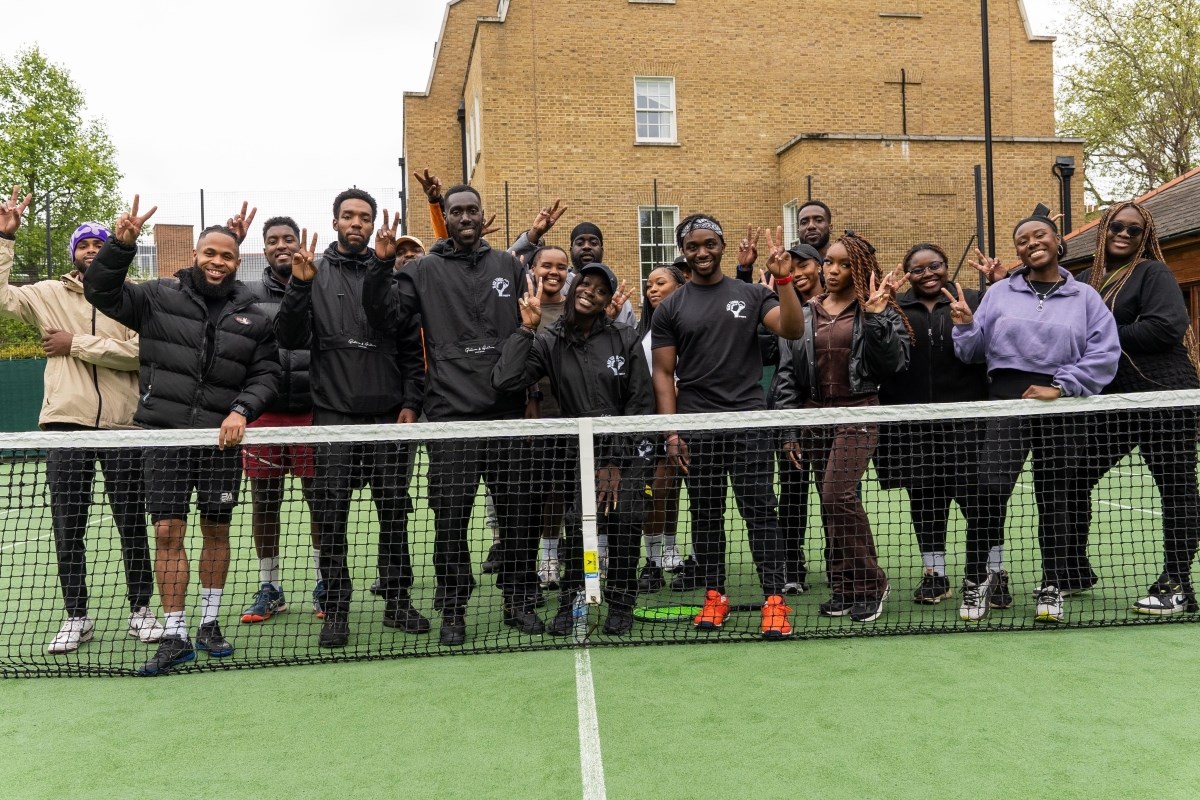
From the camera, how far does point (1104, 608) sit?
5.25 meters

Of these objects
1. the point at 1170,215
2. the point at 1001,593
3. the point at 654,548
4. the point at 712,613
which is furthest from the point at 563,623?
the point at 1170,215

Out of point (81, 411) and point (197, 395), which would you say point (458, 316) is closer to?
point (197, 395)

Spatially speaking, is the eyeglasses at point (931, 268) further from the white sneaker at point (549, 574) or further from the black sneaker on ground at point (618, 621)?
the white sneaker at point (549, 574)

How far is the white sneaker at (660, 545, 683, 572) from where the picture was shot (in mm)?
6364

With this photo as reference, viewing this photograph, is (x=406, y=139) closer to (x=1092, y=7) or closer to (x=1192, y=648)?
(x=1092, y=7)

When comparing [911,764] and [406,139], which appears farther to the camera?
[406,139]

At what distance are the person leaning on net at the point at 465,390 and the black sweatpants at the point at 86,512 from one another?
5.19 ft

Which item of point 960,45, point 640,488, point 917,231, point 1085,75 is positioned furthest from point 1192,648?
point 1085,75

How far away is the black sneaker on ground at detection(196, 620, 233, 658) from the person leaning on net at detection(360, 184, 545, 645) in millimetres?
1123

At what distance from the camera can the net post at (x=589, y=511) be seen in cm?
475

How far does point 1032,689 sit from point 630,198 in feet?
64.8

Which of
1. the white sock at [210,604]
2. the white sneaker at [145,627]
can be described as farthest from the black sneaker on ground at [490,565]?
the white sneaker at [145,627]

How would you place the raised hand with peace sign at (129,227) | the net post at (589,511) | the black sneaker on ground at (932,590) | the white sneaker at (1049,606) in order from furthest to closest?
the black sneaker on ground at (932,590) < the white sneaker at (1049,606) < the net post at (589,511) < the raised hand with peace sign at (129,227)

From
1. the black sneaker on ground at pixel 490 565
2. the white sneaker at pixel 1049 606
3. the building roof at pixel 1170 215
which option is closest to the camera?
the white sneaker at pixel 1049 606
